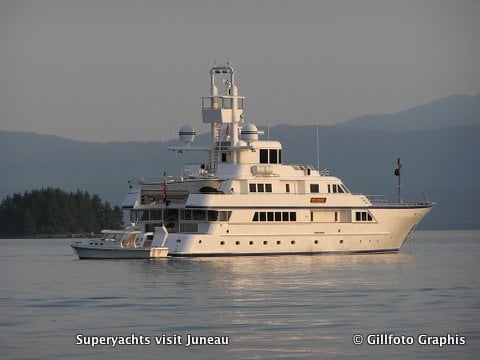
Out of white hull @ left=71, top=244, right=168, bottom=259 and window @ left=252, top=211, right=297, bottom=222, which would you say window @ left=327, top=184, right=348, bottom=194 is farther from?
white hull @ left=71, top=244, right=168, bottom=259

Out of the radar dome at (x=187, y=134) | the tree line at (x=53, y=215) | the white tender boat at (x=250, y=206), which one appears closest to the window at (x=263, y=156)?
the white tender boat at (x=250, y=206)

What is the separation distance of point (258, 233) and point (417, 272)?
490 inches

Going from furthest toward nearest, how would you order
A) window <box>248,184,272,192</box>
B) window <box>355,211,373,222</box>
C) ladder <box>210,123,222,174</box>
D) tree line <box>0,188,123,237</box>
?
1. tree line <box>0,188,123,237</box>
2. ladder <box>210,123,222,174</box>
3. window <box>355,211,373,222</box>
4. window <box>248,184,272,192</box>

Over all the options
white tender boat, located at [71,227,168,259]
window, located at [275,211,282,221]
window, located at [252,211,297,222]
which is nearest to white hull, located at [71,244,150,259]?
white tender boat, located at [71,227,168,259]

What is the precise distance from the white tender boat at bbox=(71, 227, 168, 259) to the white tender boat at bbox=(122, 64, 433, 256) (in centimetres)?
72

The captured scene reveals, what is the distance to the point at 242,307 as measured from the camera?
44.2 metres

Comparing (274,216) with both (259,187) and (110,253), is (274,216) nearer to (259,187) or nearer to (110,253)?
(259,187)

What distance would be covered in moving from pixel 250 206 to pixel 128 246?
22.7ft

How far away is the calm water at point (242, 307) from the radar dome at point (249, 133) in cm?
870

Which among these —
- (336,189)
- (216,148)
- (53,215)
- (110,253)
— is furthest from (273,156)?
(53,215)

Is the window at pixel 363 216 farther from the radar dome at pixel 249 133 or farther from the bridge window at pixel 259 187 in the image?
the radar dome at pixel 249 133

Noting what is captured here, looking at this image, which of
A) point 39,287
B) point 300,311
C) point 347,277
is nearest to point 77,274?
point 39,287

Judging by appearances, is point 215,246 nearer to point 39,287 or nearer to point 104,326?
point 39,287

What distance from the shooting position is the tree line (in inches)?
6521
